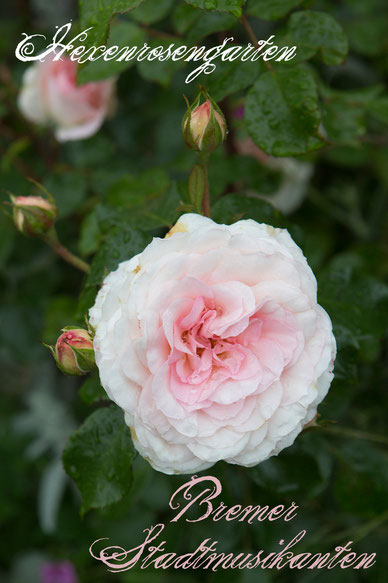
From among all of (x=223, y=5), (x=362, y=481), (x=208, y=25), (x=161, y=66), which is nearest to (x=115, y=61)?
(x=161, y=66)

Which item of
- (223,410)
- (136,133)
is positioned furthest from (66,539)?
(223,410)

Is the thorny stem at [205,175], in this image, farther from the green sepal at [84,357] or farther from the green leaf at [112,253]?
the green sepal at [84,357]

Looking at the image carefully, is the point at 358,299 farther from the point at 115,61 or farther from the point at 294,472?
the point at 115,61

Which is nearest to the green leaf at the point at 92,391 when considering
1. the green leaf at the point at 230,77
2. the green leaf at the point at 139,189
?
the green leaf at the point at 139,189

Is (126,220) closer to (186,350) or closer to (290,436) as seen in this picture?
(186,350)

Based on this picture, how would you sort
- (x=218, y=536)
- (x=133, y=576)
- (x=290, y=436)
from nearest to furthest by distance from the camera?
(x=290, y=436)
(x=218, y=536)
(x=133, y=576)

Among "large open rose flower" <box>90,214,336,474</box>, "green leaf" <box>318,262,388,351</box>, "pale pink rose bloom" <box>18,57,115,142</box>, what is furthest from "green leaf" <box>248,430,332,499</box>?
"pale pink rose bloom" <box>18,57,115,142</box>

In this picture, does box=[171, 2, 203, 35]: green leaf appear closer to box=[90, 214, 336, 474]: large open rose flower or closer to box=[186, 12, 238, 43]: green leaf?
box=[186, 12, 238, 43]: green leaf
